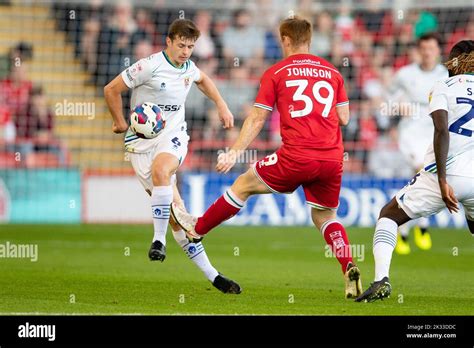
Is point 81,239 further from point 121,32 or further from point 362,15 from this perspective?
point 362,15

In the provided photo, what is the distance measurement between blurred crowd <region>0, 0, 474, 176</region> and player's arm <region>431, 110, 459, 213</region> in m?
12.0

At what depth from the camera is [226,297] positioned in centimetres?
977

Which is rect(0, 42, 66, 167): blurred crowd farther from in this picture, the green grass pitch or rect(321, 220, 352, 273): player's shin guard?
rect(321, 220, 352, 273): player's shin guard

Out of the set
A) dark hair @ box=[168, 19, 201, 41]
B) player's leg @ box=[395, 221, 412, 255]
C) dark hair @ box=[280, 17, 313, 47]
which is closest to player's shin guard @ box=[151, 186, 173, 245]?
dark hair @ box=[168, 19, 201, 41]

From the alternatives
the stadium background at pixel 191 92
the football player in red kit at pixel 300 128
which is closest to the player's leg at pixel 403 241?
the stadium background at pixel 191 92

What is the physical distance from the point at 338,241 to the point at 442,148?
1.45 m

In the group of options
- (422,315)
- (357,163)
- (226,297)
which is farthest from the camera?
(357,163)

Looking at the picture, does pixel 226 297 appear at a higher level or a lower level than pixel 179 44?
lower

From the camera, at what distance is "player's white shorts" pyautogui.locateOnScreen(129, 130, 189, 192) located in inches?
410

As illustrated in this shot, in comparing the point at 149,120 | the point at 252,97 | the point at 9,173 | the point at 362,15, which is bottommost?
the point at 149,120

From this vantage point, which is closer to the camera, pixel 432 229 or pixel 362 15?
pixel 432 229

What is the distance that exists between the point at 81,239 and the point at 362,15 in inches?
374

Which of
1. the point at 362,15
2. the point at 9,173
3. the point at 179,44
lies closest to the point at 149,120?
the point at 179,44

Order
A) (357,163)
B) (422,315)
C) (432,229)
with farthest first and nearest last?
1. (357,163)
2. (432,229)
3. (422,315)
